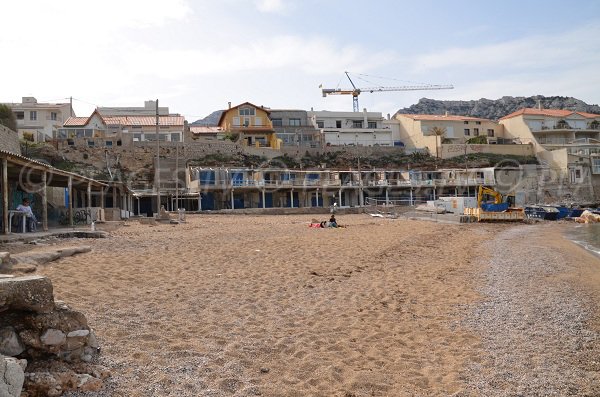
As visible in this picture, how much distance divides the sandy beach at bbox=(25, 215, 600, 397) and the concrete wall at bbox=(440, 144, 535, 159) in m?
56.0

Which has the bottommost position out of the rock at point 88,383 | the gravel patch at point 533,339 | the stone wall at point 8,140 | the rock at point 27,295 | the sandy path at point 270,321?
the gravel patch at point 533,339

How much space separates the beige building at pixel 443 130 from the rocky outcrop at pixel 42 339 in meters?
66.7

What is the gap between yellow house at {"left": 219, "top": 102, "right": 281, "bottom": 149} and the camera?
6506cm

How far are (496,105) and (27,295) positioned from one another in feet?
522

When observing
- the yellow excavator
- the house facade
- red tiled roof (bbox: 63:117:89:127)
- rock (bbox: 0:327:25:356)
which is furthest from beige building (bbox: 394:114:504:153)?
rock (bbox: 0:327:25:356)

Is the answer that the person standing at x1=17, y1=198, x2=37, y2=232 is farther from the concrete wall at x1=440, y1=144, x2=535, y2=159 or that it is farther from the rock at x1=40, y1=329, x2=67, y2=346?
the concrete wall at x1=440, y1=144, x2=535, y2=159

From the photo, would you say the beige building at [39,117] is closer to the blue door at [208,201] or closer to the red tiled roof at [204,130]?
the red tiled roof at [204,130]

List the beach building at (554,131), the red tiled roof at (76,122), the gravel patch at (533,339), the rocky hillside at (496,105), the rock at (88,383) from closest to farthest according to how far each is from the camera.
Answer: the rock at (88,383) → the gravel patch at (533,339) → the red tiled roof at (76,122) → the beach building at (554,131) → the rocky hillside at (496,105)

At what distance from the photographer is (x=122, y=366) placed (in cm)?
429

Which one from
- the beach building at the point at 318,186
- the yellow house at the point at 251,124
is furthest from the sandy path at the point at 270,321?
the yellow house at the point at 251,124

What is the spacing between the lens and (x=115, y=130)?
2276 inches

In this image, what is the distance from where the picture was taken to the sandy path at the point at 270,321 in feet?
14.4

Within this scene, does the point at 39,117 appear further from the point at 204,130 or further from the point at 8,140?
the point at 8,140

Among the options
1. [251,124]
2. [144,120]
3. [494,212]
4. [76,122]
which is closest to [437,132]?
[251,124]
